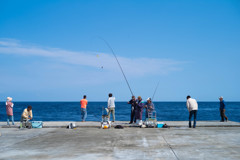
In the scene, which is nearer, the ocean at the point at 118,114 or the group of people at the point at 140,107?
the group of people at the point at 140,107

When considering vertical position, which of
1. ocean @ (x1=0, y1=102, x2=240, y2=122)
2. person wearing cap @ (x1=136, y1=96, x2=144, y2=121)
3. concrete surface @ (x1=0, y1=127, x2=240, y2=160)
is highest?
person wearing cap @ (x1=136, y1=96, x2=144, y2=121)

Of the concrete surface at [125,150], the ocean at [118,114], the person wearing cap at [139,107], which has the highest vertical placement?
the person wearing cap at [139,107]

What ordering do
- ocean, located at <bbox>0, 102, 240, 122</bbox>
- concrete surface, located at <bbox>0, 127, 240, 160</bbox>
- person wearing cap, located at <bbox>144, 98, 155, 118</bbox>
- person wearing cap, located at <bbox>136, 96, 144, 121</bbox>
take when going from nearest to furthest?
concrete surface, located at <bbox>0, 127, 240, 160</bbox> → person wearing cap, located at <bbox>136, 96, 144, 121</bbox> → person wearing cap, located at <bbox>144, 98, 155, 118</bbox> → ocean, located at <bbox>0, 102, 240, 122</bbox>

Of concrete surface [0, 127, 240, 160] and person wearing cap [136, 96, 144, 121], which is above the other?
person wearing cap [136, 96, 144, 121]

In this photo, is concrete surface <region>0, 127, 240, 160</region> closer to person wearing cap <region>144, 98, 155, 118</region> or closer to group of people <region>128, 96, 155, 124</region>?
group of people <region>128, 96, 155, 124</region>

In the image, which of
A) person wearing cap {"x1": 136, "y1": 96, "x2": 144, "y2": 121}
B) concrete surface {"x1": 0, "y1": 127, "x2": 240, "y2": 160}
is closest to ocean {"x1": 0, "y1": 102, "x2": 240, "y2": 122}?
person wearing cap {"x1": 136, "y1": 96, "x2": 144, "y2": 121}

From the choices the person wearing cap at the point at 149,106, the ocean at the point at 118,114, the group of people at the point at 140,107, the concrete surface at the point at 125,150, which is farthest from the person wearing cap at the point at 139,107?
the ocean at the point at 118,114

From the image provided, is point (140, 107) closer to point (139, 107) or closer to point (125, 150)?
point (139, 107)

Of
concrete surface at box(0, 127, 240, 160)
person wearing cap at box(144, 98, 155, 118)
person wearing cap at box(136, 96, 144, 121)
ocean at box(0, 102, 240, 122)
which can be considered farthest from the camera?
ocean at box(0, 102, 240, 122)

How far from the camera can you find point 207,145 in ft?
28.8

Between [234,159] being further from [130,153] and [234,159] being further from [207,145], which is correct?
[130,153]

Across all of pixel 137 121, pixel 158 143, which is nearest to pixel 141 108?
pixel 137 121

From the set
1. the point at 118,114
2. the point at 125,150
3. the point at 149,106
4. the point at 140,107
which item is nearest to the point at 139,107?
the point at 140,107

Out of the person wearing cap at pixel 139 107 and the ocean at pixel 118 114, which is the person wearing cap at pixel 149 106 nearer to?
the person wearing cap at pixel 139 107
